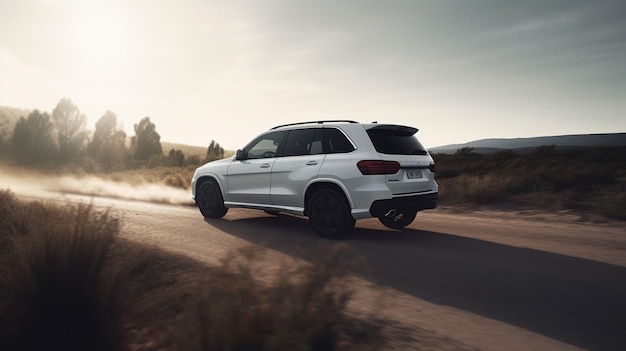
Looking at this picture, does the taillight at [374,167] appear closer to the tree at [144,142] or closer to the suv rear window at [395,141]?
the suv rear window at [395,141]

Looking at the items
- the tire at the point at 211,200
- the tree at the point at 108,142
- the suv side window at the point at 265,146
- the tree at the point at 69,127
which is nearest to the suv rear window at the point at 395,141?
the suv side window at the point at 265,146

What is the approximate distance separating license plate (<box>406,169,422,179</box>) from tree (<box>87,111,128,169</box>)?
5676 cm

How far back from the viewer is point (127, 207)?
1134 cm

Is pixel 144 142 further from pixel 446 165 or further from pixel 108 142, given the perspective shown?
pixel 446 165

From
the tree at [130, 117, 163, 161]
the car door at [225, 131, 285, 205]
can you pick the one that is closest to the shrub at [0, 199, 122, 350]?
the car door at [225, 131, 285, 205]

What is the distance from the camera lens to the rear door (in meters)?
6.75

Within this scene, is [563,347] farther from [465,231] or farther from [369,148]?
[465,231]

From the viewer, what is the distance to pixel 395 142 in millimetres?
7102

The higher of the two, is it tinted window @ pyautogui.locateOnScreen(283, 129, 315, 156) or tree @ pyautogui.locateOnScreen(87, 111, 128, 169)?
tree @ pyautogui.locateOnScreen(87, 111, 128, 169)

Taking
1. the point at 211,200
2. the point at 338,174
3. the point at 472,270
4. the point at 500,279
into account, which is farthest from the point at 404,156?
the point at 211,200

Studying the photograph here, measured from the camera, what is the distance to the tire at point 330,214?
6848mm

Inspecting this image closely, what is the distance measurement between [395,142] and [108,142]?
63486 mm

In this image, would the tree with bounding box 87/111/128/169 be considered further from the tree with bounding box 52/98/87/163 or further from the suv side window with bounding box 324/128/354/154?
the suv side window with bounding box 324/128/354/154

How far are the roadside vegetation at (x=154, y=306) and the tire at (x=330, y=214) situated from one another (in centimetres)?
325
